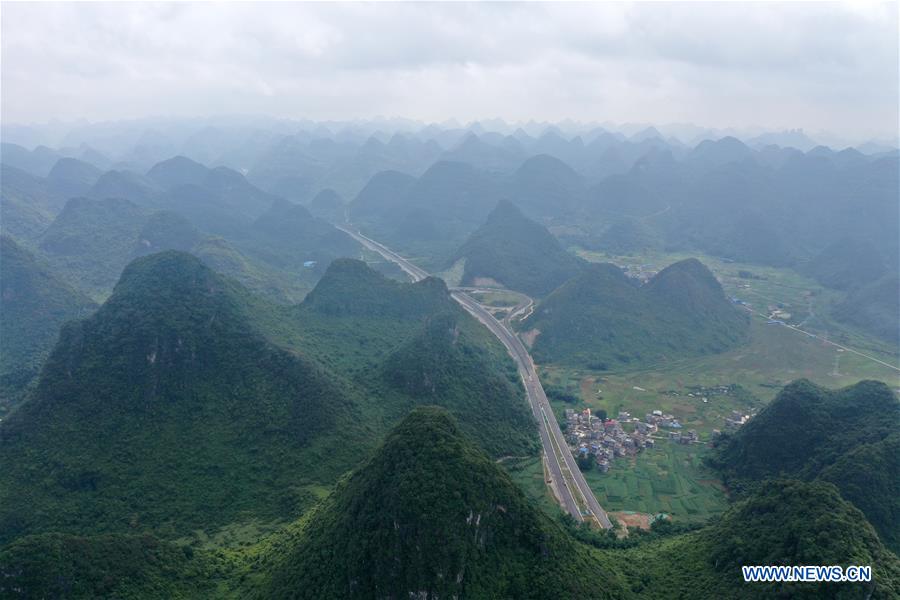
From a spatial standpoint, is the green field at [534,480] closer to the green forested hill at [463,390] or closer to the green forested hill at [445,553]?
the green forested hill at [463,390]

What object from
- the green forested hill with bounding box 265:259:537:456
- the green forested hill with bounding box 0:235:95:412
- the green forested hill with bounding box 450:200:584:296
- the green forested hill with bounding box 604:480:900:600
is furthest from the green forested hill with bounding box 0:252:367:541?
the green forested hill with bounding box 450:200:584:296

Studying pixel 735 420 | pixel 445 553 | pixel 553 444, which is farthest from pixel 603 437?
pixel 445 553

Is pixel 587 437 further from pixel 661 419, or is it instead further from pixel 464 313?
pixel 464 313

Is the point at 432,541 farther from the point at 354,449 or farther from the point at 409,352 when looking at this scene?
Result: the point at 409,352

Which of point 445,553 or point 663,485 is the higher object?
point 445,553

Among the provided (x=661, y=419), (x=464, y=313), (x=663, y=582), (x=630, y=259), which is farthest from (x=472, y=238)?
(x=663, y=582)

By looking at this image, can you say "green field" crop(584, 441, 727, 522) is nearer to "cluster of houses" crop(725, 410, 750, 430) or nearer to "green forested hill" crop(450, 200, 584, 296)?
"cluster of houses" crop(725, 410, 750, 430)
